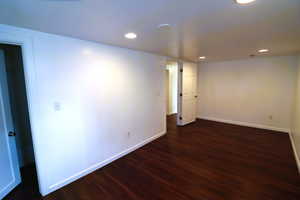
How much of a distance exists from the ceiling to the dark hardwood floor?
217 centimetres

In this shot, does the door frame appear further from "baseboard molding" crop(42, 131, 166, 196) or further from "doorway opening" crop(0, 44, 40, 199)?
"doorway opening" crop(0, 44, 40, 199)

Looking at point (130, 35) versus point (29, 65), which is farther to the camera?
point (130, 35)

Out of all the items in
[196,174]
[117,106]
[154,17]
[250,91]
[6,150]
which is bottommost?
[196,174]

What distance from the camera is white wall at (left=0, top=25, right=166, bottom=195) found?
6.14 ft

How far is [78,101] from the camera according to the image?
2270 mm

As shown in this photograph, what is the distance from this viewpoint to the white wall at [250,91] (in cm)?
417

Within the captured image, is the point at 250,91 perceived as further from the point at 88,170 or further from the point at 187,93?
the point at 88,170

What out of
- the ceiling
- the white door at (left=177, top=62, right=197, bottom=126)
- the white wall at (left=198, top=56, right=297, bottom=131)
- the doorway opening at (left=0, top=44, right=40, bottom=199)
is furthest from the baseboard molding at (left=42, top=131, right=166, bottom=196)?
the white wall at (left=198, top=56, right=297, bottom=131)

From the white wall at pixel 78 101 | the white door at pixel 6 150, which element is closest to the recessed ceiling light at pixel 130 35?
the white wall at pixel 78 101

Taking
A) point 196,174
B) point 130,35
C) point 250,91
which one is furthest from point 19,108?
point 250,91

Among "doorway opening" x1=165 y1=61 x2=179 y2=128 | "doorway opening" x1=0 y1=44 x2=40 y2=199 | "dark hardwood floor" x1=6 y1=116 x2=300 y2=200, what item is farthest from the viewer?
"doorway opening" x1=165 y1=61 x2=179 y2=128

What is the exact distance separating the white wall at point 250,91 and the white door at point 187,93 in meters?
0.59

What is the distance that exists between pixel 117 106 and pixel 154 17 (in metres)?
1.82

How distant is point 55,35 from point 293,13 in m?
2.69
